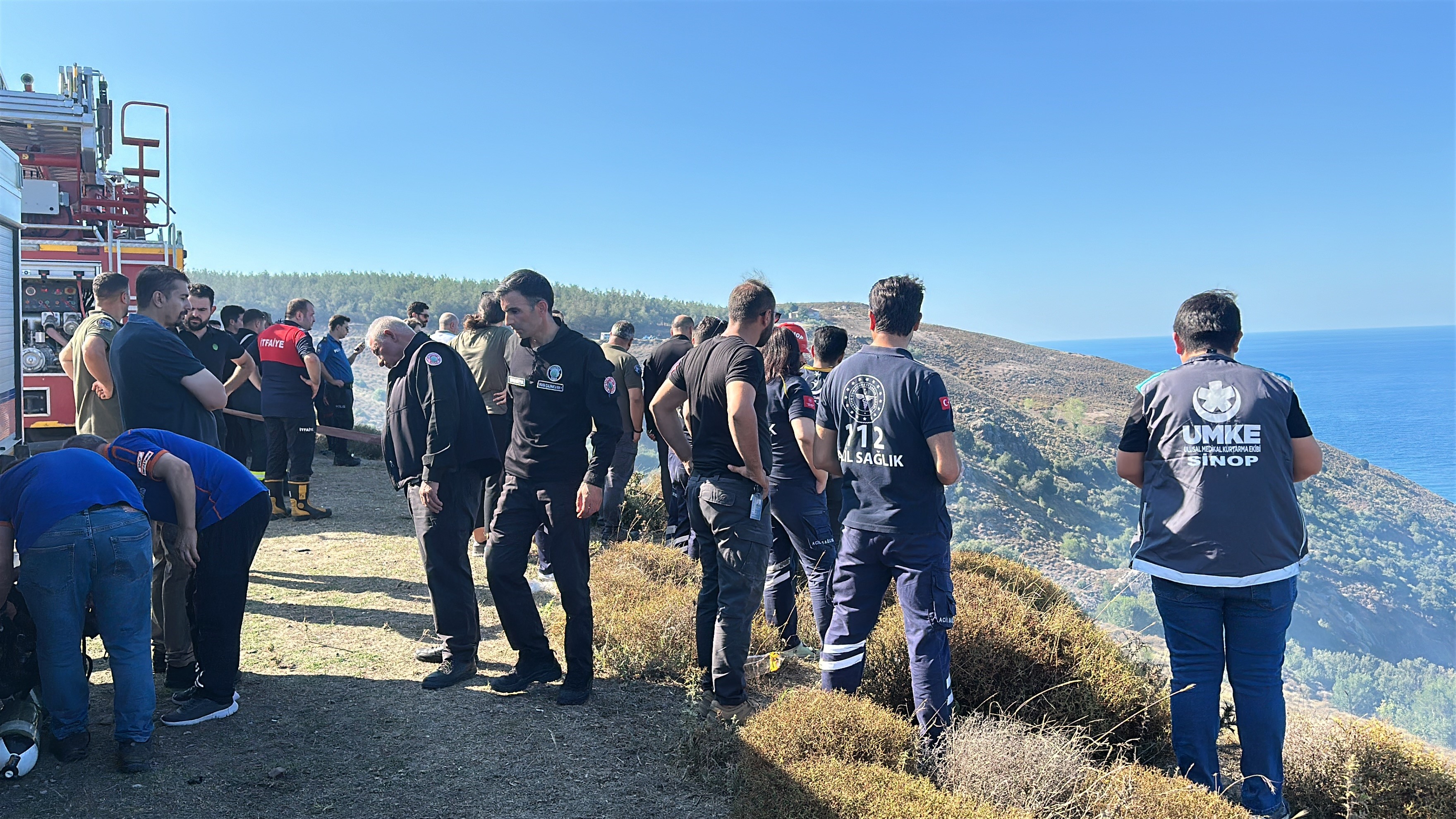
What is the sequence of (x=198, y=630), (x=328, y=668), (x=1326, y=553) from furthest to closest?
(x=1326, y=553) < (x=328, y=668) < (x=198, y=630)

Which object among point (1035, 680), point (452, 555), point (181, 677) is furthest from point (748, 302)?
point (181, 677)

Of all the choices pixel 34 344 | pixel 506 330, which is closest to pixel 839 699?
pixel 506 330

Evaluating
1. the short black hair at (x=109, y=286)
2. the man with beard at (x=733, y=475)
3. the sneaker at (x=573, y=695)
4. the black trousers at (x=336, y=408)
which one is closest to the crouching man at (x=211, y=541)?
the sneaker at (x=573, y=695)

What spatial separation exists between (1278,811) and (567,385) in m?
3.52

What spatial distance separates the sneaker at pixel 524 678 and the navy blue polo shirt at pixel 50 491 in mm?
1896

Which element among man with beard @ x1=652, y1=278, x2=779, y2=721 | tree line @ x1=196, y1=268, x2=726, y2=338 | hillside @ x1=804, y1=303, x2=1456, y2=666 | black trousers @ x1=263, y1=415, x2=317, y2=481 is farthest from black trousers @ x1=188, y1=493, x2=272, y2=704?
tree line @ x1=196, y1=268, x2=726, y2=338

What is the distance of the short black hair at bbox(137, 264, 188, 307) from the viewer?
14.1 feet

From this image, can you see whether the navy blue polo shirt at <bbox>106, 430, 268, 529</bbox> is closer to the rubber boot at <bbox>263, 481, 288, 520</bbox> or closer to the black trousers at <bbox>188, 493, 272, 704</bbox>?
the black trousers at <bbox>188, 493, 272, 704</bbox>

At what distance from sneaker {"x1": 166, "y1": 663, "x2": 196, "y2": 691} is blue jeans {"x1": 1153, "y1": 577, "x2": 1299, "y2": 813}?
4.55 m

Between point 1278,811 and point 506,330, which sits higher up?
point 506,330

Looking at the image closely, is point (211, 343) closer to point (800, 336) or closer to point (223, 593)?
point (223, 593)

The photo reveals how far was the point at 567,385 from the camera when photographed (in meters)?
3.94

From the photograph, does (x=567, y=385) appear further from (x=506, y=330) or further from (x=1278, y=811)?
(x=1278, y=811)

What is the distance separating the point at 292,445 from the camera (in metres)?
7.79
